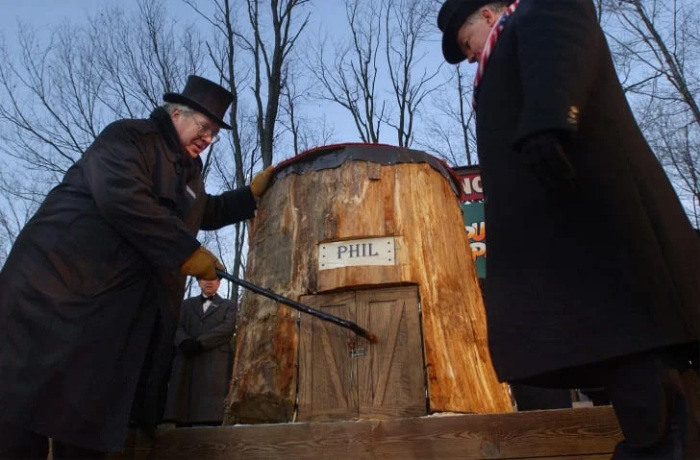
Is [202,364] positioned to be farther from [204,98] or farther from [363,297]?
[204,98]

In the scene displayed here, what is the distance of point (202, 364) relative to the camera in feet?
22.6

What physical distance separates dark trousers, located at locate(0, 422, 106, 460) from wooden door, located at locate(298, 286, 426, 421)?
187 centimetres

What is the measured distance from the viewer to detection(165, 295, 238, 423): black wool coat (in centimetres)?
661

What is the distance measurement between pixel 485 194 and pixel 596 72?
0.56m

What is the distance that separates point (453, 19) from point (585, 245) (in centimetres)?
119

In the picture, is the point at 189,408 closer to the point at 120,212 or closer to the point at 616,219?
the point at 120,212

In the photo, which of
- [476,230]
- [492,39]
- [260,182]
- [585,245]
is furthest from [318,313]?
[476,230]

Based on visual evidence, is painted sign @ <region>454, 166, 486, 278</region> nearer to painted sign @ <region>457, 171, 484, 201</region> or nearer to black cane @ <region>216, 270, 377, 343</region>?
painted sign @ <region>457, 171, 484, 201</region>

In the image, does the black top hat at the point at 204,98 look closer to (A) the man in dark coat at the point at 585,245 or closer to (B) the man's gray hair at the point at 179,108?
(B) the man's gray hair at the point at 179,108

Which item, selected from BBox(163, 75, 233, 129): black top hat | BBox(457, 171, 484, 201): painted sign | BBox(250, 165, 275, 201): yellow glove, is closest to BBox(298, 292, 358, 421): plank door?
BBox(250, 165, 275, 201): yellow glove

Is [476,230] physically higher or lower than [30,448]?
higher

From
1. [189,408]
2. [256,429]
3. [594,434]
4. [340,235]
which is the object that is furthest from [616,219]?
Answer: [189,408]

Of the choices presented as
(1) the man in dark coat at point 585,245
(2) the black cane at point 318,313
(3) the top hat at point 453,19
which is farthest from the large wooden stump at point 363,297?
(1) the man in dark coat at point 585,245

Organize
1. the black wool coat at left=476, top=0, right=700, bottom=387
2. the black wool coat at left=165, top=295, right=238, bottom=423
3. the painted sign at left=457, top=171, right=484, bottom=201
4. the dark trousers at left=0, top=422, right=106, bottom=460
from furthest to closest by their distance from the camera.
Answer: the painted sign at left=457, top=171, right=484, bottom=201 < the black wool coat at left=165, top=295, right=238, bottom=423 < the dark trousers at left=0, top=422, right=106, bottom=460 < the black wool coat at left=476, top=0, right=700, bottom=387
